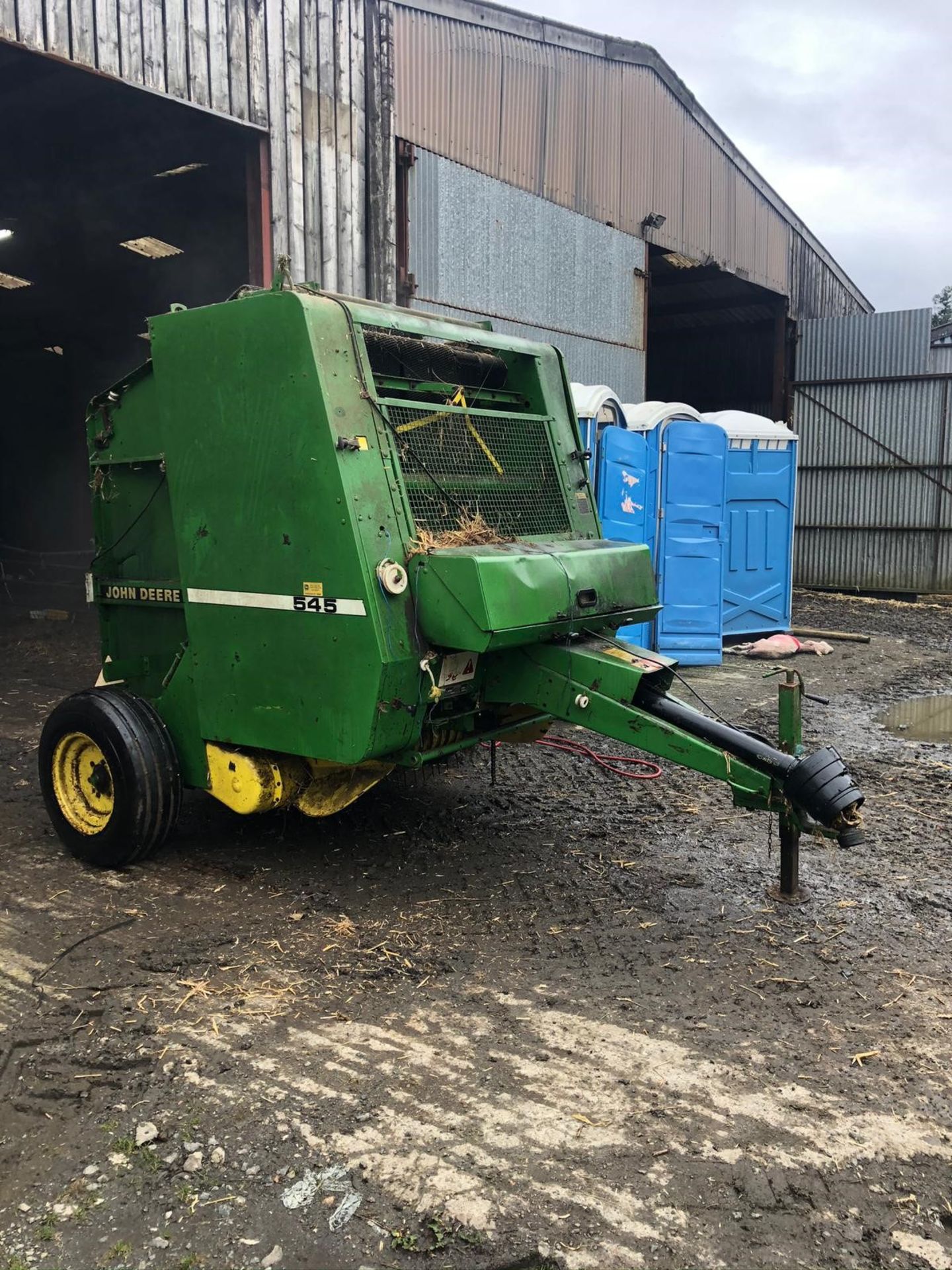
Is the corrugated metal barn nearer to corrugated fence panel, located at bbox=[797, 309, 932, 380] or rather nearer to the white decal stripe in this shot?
corrugated fence panel, located at bbox=[797, 309, 932, 380]

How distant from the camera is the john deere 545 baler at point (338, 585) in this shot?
3887mm

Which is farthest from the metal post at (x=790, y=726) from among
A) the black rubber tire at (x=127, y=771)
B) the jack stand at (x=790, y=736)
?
the black rubber tire at (x=127, y=771)

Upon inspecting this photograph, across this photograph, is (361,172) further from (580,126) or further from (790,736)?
(790,736)

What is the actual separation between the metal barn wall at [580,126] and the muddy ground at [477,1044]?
25.6 ft

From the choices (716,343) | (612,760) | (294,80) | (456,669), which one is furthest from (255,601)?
(716,343)

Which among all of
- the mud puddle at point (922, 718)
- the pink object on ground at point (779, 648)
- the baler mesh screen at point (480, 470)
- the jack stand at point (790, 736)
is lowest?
the mud puddle at point (922, 718)

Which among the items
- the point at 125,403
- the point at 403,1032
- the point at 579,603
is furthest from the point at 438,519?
the point at 403,1032

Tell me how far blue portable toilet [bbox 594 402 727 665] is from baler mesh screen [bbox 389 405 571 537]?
4549 mm

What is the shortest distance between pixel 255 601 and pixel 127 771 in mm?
986

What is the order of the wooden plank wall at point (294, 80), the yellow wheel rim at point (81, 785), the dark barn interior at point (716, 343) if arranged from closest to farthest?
the yellow wheel rim at point (81, 785)
the wooden plank wall at point (294, 80)
the dark barn interior at point (716, 343)

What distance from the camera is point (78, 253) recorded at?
1401 centimetres

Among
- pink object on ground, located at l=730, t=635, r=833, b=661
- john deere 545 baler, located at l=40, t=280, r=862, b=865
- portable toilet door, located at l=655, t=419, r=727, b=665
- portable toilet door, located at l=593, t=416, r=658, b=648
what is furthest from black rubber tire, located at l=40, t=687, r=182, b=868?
pink object on ground, located at l=730, t=635, r=833, b=661

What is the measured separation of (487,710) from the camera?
4.69 meters

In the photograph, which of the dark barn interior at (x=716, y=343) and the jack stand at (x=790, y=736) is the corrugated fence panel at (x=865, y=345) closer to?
the dark barn interior at (x=716, y=343)
